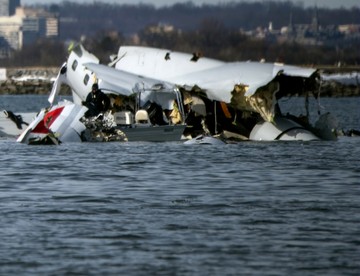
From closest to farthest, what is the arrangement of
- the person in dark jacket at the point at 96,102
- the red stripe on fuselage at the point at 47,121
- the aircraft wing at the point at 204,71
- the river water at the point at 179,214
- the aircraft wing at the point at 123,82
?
the river water at the point at 179,214 → the red stripe on fuselage at the point at 47,121 → the aircraft wing at the point at 204,71 → the aircraft wing at the point at 123,82 → the person in dark jacket at the point at 96,102

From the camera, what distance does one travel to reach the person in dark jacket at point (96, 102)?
52625mm

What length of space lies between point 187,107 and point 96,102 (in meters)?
3.61

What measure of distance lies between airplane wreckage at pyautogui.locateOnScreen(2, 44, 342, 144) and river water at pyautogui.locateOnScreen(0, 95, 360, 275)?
5642 mm

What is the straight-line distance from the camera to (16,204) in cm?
2823

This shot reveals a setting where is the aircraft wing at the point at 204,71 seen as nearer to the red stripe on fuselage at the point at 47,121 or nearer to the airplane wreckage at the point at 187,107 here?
the airplane wreckage at the point at 187,107

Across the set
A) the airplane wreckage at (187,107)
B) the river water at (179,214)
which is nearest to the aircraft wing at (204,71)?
the airplane wreckage at (187,107)

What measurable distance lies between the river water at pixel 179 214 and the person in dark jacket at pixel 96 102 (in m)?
8.21

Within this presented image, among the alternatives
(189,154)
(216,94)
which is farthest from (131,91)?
(189,154)

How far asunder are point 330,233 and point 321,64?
457ft

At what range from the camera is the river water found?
20828 mm

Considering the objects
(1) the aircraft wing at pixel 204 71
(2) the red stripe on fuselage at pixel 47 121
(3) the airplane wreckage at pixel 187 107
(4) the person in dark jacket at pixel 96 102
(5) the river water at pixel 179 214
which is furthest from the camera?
(4) the person in dark jacket at pixel 96 102

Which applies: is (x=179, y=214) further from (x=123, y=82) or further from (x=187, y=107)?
(x=187, y=107)

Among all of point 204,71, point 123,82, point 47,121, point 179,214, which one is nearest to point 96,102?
point 123,82

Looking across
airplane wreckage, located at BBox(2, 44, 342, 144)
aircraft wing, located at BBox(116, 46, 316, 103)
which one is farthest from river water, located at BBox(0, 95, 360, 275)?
aircraft wing, located at BBox(116, 46, 316, 103)
